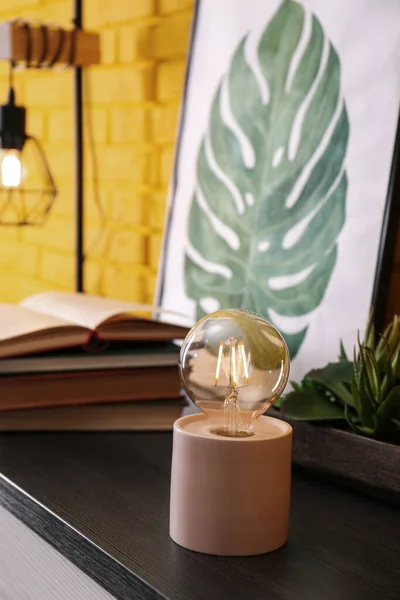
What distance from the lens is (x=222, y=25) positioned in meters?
1.43

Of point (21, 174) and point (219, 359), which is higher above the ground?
point (21, 174)

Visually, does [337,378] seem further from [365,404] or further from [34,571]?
[34,571]

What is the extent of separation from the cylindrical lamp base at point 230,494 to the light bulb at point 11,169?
3.78 feet

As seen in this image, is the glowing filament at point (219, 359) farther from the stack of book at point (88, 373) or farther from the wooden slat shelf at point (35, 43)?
the wooden slat shelf at point (35, 43)

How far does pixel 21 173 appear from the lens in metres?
1.77

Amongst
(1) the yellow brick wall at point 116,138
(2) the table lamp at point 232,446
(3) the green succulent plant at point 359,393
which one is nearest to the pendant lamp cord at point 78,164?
(1) the yellow brick wall at point 116,138

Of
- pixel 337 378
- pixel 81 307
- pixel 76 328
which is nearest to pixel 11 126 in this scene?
pixel 81 307

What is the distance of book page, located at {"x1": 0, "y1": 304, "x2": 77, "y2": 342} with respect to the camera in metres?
1.06

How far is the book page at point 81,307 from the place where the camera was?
113 centimetres

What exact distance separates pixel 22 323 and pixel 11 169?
0.74 meters

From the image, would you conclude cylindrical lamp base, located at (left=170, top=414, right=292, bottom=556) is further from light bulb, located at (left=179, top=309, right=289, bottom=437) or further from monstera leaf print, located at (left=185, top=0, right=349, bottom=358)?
monstera leaf print, located at (left=185, top=0, right=349, bottom=358)

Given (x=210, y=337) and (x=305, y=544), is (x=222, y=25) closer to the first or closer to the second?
(x=210, y=337)

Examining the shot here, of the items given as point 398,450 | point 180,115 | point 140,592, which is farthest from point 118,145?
point 140,592

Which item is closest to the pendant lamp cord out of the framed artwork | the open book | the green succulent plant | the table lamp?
the framed artwork
